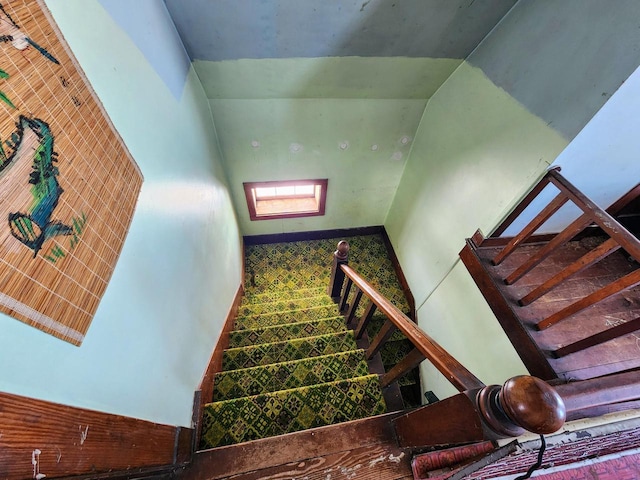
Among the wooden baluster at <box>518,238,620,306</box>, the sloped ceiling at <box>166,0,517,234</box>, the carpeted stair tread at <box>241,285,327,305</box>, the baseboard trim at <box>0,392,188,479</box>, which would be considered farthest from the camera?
the carpeted stair tread at <box>241,285,327,305</box>

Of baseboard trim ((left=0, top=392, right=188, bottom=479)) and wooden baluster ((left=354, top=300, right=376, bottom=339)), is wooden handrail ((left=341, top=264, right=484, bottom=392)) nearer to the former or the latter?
wooden baluster ((left=354, top=300, right=376, bottom=339))

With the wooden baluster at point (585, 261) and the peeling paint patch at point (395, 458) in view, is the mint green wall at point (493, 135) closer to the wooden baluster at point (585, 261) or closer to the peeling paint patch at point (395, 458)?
the wooden baluster at point (585, 261)

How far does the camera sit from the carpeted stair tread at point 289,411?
4.48 ft

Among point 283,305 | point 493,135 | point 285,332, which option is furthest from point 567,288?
point 283,305

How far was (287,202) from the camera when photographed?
345cm

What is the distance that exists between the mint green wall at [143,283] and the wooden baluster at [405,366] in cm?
97

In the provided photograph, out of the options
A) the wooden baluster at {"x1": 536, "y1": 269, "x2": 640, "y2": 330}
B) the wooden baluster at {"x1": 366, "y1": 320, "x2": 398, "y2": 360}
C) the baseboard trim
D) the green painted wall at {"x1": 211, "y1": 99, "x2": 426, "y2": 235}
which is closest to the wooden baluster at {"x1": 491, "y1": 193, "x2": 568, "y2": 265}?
the wooden baluster at {"x1": 536, "y1": 269, "x2": 640, "y2": 330}

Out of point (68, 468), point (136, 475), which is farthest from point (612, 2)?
point (136, 475)

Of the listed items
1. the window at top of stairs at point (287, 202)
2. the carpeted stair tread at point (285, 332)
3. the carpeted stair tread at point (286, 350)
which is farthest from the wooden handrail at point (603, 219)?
the window at top of stairs at point (287, 202)

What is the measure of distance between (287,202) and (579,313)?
9.53 ft

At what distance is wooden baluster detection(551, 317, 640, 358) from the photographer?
3.35 feet

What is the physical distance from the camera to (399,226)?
3246 millimetres

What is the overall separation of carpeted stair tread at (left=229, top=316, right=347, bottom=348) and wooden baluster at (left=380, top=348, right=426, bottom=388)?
0.75 meters

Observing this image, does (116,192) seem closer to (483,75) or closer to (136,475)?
(136,475)
